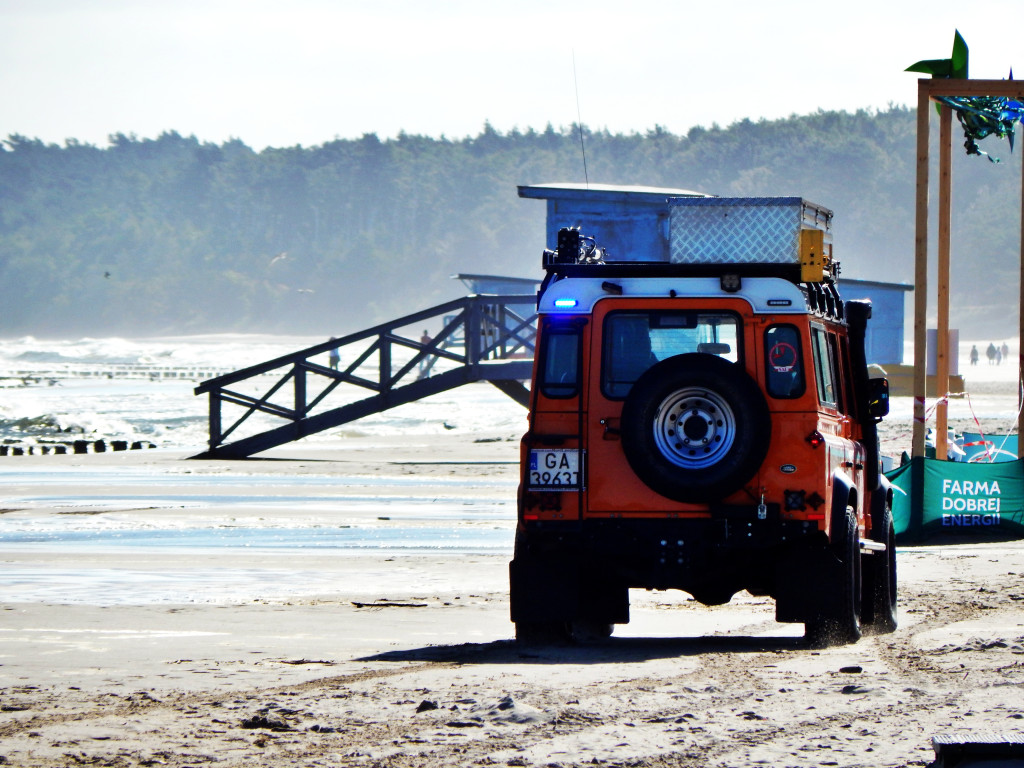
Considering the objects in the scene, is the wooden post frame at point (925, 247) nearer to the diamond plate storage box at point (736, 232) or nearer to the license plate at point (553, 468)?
the diamond plate storage box at point (736, 232)

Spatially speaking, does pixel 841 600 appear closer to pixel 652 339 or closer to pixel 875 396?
pixel 652 339

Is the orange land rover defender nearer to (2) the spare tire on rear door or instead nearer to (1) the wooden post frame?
(2) the spare tire on rear door

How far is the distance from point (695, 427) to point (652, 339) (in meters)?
0.67

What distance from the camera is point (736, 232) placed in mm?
9414

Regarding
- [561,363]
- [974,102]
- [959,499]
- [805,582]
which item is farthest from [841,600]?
[974,102]

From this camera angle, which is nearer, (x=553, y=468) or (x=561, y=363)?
(x=553, y=468)

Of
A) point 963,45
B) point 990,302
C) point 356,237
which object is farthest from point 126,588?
point 356,237

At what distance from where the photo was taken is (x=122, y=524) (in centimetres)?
1750

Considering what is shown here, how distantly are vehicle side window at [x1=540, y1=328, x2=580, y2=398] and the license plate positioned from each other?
340mm

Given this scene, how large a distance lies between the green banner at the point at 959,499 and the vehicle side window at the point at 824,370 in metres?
6.99

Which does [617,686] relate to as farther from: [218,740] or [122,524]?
[122,524]

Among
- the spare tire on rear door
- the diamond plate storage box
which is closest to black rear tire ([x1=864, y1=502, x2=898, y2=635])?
the spare tire on rear door

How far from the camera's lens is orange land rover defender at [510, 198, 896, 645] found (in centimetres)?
876

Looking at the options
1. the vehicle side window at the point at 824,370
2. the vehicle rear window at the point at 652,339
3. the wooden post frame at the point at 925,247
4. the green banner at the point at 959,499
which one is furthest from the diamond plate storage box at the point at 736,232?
the wooden post frame at the point at 925,247
